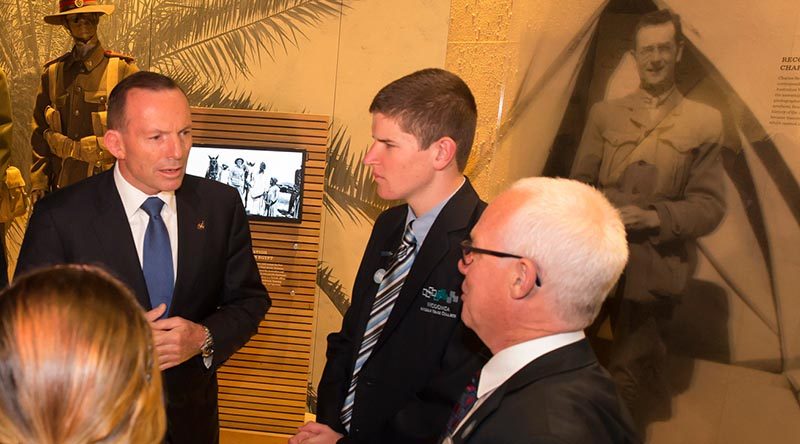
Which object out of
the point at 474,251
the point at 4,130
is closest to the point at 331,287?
the point at 4,130

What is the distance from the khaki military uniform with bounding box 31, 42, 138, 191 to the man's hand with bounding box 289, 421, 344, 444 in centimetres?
310

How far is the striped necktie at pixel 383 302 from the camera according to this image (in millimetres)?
2238

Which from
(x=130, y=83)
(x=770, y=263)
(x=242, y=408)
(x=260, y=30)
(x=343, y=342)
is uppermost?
(x=260, y=30)

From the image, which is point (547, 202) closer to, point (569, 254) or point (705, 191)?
point (569, 254)

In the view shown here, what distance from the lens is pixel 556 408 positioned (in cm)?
128

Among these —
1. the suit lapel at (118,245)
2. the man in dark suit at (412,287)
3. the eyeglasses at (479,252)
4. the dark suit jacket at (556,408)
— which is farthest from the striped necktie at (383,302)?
the dark suit jacket at (556,408)

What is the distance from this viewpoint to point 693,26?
3.34 meters

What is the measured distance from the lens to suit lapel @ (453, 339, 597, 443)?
137cm

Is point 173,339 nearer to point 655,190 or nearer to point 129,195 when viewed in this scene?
point 129,195

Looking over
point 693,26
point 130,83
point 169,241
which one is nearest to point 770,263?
point 693,26

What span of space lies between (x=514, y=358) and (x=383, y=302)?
84 centimetres

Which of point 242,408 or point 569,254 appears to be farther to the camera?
point 242,408

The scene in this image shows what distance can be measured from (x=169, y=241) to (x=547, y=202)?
1353 mm

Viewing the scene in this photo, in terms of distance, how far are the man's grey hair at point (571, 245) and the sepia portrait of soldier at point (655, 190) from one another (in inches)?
80.8
